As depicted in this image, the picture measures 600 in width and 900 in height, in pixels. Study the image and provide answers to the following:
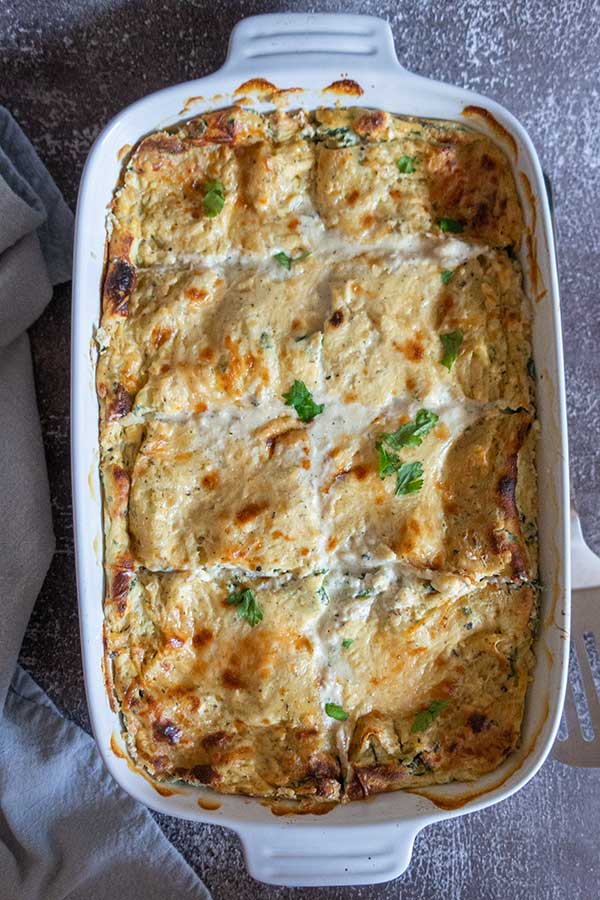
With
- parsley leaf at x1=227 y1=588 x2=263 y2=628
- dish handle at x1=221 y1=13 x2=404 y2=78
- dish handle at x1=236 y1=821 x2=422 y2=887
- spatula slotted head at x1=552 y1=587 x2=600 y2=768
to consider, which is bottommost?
dish handle at x1=236 y1=821 x2=422 y2=887

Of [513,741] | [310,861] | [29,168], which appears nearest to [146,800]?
[310,861]

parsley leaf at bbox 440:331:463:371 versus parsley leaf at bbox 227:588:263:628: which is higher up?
parsley leaf at bbox 440:331:463:371

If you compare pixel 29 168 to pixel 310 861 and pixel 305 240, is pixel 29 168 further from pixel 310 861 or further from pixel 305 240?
pixel 310 861

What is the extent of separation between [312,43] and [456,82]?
0.67 m

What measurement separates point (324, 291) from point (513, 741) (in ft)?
4.75

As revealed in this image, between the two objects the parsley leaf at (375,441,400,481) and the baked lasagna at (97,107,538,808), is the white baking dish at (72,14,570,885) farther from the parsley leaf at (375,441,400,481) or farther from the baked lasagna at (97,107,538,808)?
the parsley leaf at (375,441,400,481)

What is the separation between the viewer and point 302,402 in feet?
7.60

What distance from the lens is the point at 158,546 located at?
2309 mm

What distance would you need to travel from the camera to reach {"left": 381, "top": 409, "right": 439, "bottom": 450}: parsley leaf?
2275 millimetres

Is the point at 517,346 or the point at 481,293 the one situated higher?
the point at 481,293

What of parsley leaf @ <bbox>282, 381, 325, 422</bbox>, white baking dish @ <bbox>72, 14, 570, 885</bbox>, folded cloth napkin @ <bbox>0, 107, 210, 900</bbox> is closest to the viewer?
white baking dish @ <bbox>72, 14, 570, 885</bbox>

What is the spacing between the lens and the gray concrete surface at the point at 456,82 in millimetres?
2604

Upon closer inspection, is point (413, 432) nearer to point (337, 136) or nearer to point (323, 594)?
point (323, 594)

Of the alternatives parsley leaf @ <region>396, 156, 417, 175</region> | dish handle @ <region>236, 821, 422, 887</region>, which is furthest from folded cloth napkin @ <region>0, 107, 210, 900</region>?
parsley leaf @ <region>396, 156, 417, 175</region>
